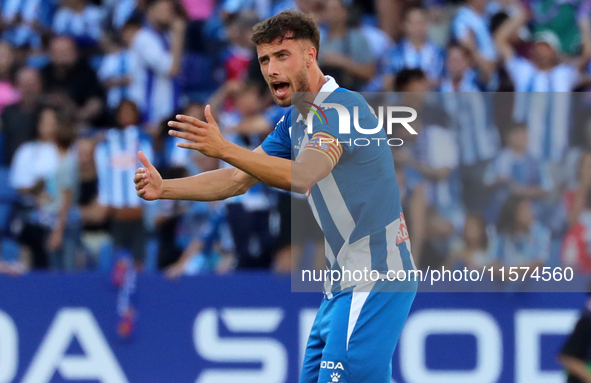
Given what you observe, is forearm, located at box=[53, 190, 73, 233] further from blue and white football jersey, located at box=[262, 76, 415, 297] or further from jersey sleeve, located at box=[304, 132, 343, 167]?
jersey sleeve, located at box=[304, 132, 343, 167]

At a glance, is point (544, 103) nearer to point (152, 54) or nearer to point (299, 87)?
point (152, 54)

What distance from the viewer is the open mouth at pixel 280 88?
3.89 m

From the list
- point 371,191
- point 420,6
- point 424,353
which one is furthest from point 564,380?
point 420,6

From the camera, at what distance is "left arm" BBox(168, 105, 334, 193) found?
11.3 ft

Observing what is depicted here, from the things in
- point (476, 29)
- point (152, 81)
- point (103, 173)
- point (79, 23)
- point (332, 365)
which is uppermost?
point (79, 23)

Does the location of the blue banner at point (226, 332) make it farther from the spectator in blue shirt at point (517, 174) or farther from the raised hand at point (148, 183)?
the raised hand at point (148, 183)

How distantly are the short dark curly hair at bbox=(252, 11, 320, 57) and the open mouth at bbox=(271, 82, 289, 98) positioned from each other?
22cm

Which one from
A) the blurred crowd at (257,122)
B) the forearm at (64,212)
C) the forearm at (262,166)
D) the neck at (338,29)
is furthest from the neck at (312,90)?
the neck at (338,29)

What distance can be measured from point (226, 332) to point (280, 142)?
3.01 meters

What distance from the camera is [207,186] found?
4.26 m

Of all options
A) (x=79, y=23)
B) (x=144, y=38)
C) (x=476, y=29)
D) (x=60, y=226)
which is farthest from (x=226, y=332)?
(x=79, y=23)

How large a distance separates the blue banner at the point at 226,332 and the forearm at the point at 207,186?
2.82 meters

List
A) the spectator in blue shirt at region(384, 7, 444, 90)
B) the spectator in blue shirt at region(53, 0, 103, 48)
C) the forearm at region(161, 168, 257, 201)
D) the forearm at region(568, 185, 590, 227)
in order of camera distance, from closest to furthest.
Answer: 1. the forearm at region(161, 168, 257, 201)
2. the forearm at region(568, 185, 590, 227)
3. the spectator in blue shirt at region(384, 7, 444, 90)
4. the spectator in blue shirt at region(53, 0, 103, 48)

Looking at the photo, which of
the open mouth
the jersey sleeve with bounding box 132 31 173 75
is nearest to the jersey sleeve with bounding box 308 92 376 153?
the open mouth
